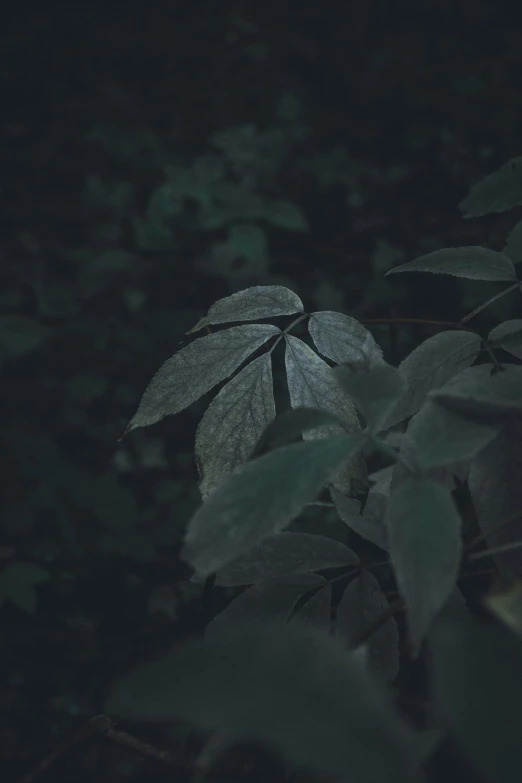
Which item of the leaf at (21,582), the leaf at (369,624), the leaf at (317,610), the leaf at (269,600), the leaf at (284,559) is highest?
the leaf at (284,559)

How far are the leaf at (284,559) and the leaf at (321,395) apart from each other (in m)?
0.05

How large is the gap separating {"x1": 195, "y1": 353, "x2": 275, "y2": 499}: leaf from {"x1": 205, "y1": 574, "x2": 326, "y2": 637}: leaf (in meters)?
0.09

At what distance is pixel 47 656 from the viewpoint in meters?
1.81

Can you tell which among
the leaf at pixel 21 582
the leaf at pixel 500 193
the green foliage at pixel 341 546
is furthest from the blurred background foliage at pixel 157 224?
the green foliage at pixel 341 546

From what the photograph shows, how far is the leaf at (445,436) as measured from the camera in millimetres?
378

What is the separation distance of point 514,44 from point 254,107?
138cm

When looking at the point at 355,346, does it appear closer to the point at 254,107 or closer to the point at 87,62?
the point at 254,107

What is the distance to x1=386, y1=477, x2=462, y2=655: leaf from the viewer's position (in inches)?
12.7

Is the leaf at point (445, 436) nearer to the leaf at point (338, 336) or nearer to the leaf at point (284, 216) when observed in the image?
the leaf at point (338, 336)

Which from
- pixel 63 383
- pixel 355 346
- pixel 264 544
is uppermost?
pixel 355 346

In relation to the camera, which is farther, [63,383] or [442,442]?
[63,383]

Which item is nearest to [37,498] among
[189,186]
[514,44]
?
[189,186]

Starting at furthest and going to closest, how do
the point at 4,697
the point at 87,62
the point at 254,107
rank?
the point at 87,62
the point at 254,107
the point at 4,697

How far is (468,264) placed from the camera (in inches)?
23.3
